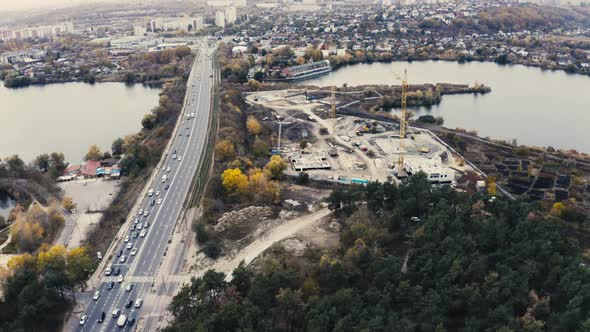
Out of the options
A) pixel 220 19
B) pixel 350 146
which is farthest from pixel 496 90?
pixel 220 19

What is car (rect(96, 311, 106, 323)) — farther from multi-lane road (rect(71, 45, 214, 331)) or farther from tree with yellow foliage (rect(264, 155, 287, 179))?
tree with yellow foliage (rect(264, 155, 287, 179))

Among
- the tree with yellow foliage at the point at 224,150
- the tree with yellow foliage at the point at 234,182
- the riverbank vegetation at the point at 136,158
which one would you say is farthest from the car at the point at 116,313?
the tree with yellow foliage at the point at 224,150

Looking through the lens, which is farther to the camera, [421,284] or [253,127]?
[253,127]

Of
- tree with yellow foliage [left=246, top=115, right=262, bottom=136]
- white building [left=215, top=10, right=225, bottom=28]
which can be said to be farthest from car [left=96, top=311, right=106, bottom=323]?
white building [left=215, top=10, right=225, bottom=28]

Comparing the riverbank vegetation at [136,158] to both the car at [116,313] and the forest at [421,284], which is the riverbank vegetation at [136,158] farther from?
the forest at [421,284]

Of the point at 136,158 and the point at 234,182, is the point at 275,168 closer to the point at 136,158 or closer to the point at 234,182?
the point at 234,182
